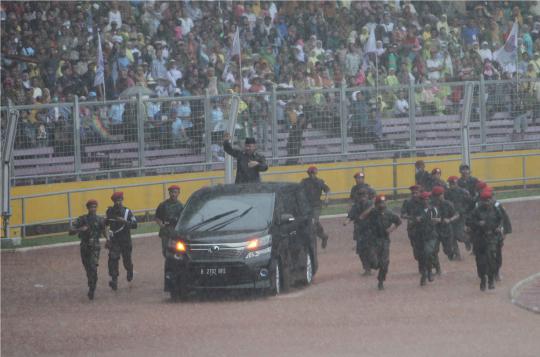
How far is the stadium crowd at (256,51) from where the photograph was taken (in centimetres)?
3103

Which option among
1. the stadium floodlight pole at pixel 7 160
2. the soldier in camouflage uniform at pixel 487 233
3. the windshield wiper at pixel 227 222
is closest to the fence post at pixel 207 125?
the stadium floodlight pole at pixel 7 160

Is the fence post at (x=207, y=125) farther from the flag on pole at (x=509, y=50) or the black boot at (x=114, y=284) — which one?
the black boot at (x=114, y=284)

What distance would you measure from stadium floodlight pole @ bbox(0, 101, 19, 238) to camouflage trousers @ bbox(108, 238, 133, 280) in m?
5.41

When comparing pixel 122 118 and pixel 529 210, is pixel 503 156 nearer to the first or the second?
pixel 529 210

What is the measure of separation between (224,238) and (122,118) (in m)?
9.59

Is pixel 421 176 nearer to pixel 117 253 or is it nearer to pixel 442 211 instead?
pixel 442 211

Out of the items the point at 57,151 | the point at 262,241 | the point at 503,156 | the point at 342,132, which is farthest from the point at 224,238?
the point at 503,156

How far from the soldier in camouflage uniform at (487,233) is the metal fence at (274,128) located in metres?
10.3

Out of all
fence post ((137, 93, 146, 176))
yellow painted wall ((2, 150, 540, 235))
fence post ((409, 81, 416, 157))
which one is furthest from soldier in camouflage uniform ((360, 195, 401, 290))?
fence post ((409, 81, 416, 157))

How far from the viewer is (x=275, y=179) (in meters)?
30.6

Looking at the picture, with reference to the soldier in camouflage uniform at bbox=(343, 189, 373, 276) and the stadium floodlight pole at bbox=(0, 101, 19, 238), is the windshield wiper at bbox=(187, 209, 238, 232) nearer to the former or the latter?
the soldier in camouflage uniform at bbox=(343, 189, 373, 276)

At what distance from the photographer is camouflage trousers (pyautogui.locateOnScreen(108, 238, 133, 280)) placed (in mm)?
21516

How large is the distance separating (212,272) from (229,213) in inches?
48.7

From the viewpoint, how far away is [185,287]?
19.9 m
